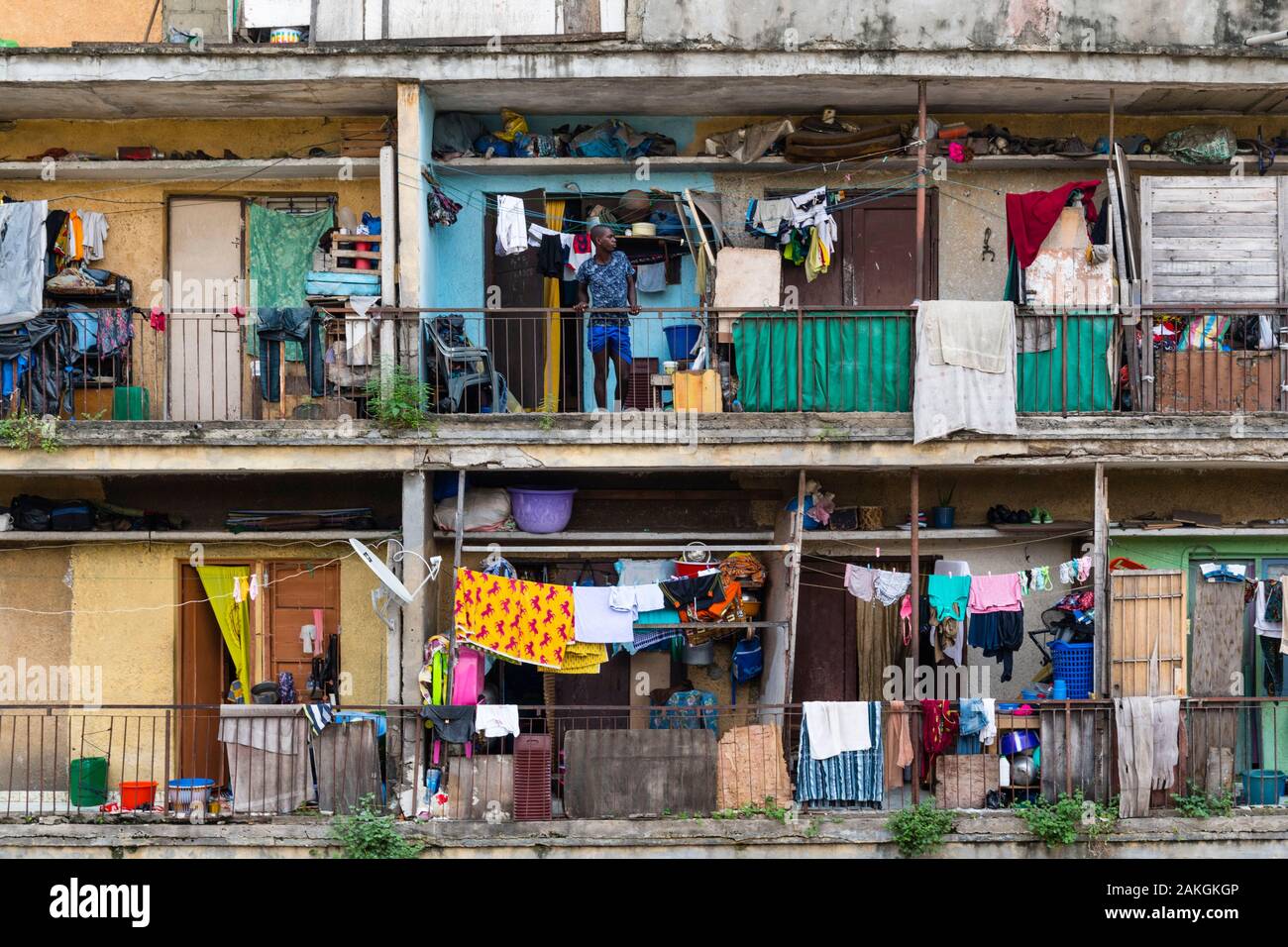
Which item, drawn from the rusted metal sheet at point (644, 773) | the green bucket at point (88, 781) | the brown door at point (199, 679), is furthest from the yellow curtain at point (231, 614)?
the rusted metal sheet at point (644, 773)

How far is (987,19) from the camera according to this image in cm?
1484

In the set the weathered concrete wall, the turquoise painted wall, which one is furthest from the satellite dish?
the weathered concrete wall

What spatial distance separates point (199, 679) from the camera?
1584cm

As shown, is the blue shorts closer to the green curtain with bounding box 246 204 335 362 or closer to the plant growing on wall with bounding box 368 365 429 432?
the plant growing on wall with bounding box 368 365 429 432

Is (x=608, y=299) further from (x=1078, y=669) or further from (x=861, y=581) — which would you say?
(x=1078, y=669)

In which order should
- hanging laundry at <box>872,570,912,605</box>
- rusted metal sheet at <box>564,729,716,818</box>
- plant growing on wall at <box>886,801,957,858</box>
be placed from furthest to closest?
1. hanging laundry at <box>872,570,912,605</box>
2. rusted metal sheet at <box>564,729,716,818</box>
3. plant growing on wall at <box>886,801,957,858</box>

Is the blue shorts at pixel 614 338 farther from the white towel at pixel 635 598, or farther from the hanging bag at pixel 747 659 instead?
the hanging bag at pixel 747 659

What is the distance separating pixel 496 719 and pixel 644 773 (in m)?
1.45

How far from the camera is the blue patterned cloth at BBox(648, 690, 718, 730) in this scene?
584 inches

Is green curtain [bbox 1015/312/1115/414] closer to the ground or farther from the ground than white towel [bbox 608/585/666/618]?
farther from the ground

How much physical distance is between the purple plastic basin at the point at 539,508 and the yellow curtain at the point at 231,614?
2.92 m

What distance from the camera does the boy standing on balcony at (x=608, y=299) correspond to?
1504 cm

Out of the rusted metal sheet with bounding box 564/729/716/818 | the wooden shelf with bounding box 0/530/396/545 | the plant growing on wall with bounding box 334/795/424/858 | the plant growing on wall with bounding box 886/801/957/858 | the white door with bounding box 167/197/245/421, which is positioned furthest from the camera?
the white door with bounding box 167/197/245/421

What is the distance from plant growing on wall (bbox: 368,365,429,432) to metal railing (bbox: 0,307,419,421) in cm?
16
